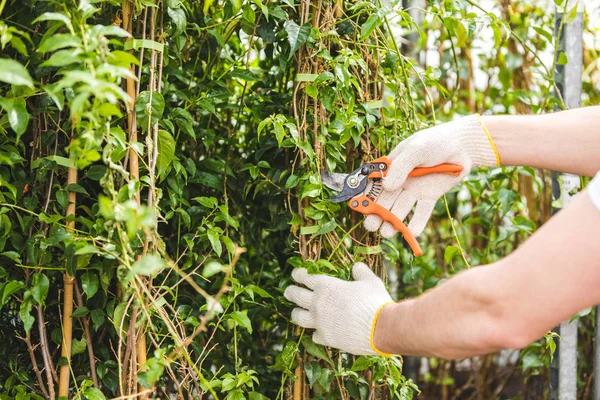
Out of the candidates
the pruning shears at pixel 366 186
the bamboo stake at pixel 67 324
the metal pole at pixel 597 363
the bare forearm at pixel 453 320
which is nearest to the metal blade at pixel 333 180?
the pruning shears at pixel 366 186

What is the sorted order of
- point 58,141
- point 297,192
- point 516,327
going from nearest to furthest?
point 516,327, point 58,141, point 297,192

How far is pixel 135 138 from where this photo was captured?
4.09 feet

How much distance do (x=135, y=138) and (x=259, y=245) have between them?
550 millimetres

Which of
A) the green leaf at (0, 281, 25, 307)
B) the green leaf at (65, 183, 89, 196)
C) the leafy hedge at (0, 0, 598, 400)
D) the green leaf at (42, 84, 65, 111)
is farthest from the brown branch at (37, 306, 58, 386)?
the green leaf at (42, 84, 65, 111)

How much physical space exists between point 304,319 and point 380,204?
0.31 metres

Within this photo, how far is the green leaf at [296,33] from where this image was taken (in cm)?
133

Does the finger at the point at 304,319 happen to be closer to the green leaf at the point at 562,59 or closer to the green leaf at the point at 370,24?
the green leaf at the point at 370,24

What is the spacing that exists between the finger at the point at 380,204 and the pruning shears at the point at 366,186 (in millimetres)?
11

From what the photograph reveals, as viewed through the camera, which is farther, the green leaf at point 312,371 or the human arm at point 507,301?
the green leaf at point 312,371

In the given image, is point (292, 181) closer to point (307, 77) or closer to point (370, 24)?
point (307, 77)

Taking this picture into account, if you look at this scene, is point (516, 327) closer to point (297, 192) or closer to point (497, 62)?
point (297, 192)

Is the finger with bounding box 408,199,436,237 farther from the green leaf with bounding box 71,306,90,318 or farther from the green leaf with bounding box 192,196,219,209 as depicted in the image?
the green leaf with bounding box 71,306,90,318

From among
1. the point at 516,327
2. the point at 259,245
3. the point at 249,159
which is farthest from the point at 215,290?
the point at 516,327

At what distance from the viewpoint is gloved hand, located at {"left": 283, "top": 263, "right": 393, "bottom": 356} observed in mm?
1293
